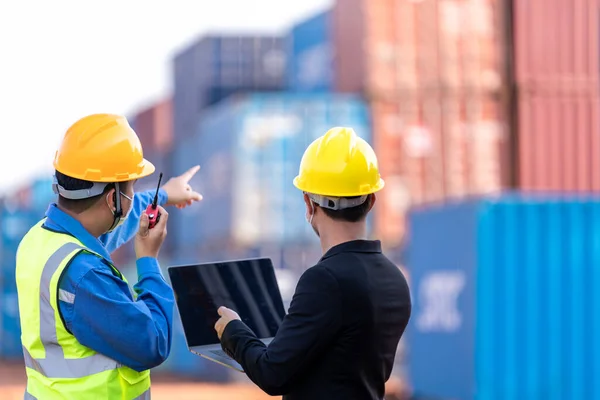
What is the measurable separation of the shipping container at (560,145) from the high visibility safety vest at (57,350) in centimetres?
1719

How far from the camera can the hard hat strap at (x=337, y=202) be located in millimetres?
3348

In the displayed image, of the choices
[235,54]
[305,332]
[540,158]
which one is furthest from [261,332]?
[235,54]

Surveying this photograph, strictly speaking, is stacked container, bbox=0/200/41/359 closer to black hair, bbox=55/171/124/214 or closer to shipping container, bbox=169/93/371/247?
shipping container, bbox=169/93/371/247

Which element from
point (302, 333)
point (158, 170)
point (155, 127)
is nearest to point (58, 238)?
point (302, 333)

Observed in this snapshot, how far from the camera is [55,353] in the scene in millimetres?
3238

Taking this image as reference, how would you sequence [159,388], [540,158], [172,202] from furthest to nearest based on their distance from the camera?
[159,388] → [540,158] → [172,202]

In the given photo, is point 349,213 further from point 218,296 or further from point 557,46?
point 557,46

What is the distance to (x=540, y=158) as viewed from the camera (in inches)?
790

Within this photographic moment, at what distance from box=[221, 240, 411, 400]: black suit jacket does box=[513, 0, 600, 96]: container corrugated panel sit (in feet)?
57.5

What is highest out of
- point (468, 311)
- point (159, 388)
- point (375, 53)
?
point (375, 53)

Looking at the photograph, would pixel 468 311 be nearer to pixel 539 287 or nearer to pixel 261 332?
pixel 539 287

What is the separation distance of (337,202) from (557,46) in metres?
17.6

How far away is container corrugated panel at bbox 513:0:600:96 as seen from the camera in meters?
20.1

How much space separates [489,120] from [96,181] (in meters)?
17.9
